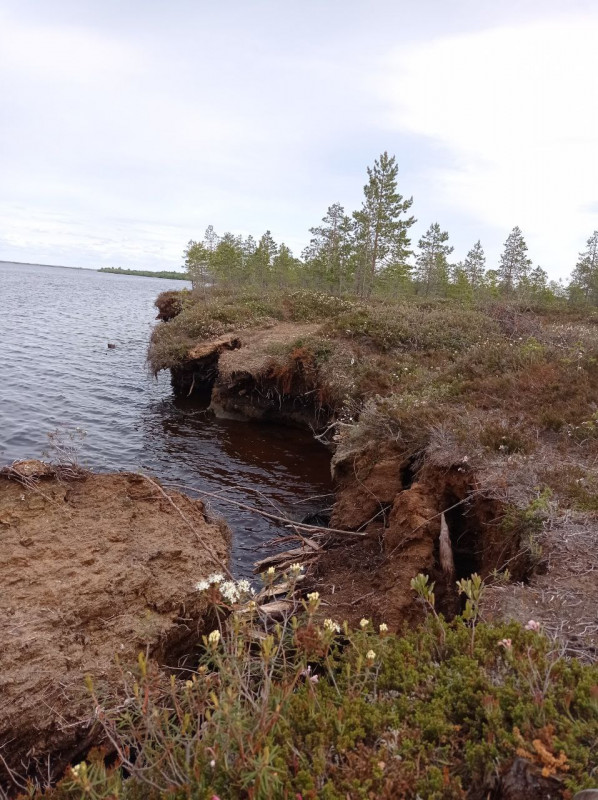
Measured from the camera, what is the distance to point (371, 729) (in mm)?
2807

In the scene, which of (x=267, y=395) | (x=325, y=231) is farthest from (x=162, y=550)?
(x=325, y=231)

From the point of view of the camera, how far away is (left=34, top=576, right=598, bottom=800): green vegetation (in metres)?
2.35

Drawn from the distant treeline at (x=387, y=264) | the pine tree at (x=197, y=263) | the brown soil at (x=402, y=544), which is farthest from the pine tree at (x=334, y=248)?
the brown soil at (x=402, y=544)

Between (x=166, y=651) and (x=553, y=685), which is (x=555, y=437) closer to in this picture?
(x=553, y=685)

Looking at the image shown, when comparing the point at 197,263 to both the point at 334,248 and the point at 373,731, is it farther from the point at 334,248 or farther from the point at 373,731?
the point at 373,731

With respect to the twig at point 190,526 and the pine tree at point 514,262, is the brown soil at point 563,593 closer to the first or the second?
the twig at point 190,526

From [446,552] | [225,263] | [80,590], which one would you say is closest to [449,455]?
[446,552]

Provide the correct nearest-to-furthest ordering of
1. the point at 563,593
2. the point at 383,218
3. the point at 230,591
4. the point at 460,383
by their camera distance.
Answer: the point at 230,591 → the point at 563,593 → the point at 460,383 → the point at 383,218

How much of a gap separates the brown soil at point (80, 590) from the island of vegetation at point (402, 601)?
0.31 metres

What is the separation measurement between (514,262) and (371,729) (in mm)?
41925

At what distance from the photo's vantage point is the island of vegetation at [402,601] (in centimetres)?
246

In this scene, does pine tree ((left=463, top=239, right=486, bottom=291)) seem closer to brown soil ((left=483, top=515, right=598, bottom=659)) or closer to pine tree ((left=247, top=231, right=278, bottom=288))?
pine tree ((left=247, top=231, right=278, bottom=288))

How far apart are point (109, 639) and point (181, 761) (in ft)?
7.66

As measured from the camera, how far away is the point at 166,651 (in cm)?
477
